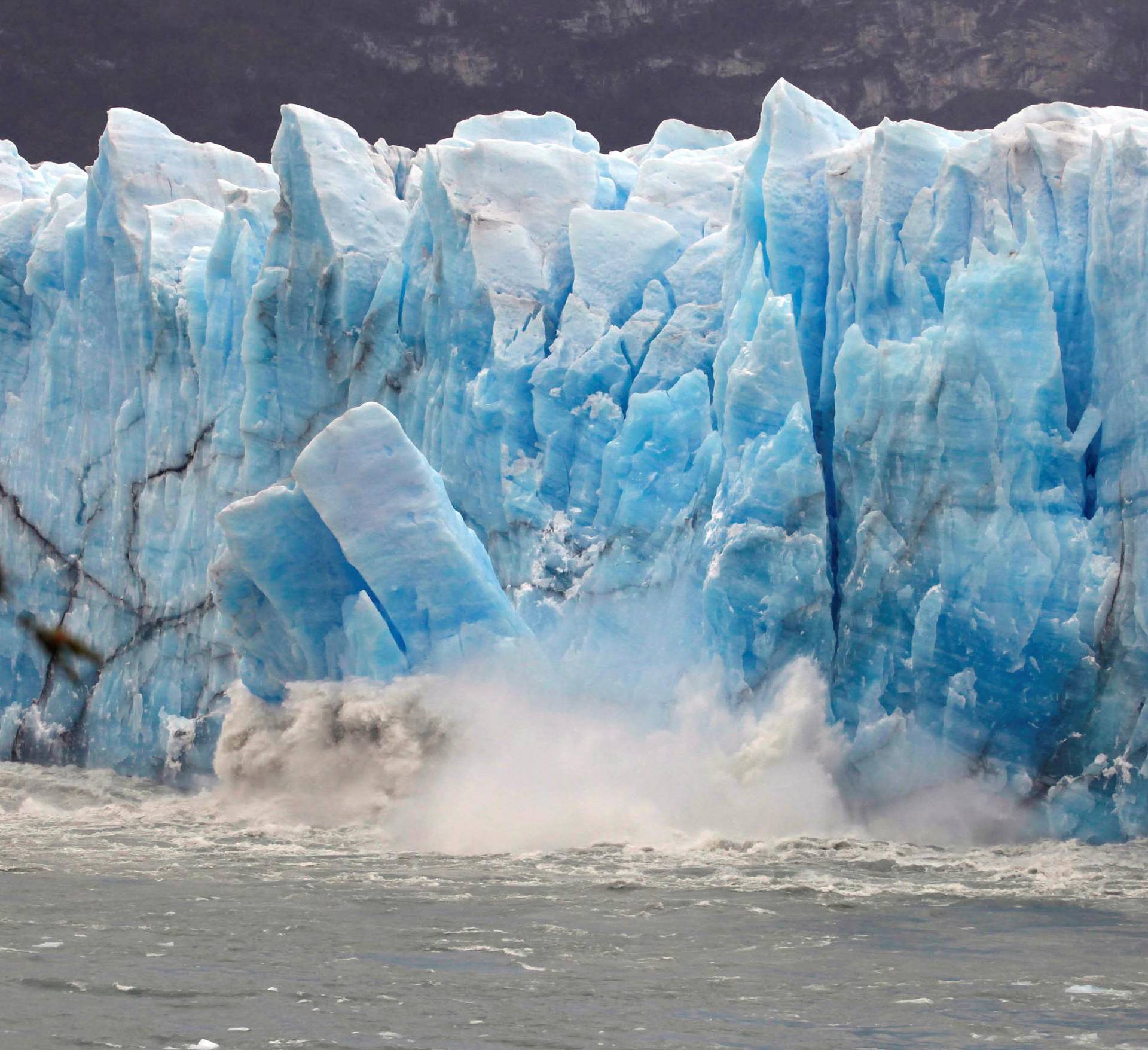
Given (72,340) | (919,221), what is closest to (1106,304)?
(919,221)

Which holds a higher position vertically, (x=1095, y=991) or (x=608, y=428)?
(x=608, y=428)

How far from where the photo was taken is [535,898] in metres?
7.53

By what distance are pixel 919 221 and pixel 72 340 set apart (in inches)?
263

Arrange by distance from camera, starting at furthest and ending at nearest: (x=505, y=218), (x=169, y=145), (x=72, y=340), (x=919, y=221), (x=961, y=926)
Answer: (x=169, y=145) < (x=72, y=340) < (x=505, y=218) < (x=919, y=221) < (x=961, y=926)

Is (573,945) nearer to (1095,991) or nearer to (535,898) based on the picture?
(535,898)

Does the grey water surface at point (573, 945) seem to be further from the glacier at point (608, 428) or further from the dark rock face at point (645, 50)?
the dark rock face at point (645, 50)

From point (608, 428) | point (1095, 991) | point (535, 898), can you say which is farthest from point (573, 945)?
point (608, 428)

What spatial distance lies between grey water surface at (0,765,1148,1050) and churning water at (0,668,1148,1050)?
18 mm

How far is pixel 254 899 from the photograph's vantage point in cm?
752

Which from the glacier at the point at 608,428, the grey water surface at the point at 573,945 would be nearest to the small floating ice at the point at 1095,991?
the grey water surface at the point at 573,945

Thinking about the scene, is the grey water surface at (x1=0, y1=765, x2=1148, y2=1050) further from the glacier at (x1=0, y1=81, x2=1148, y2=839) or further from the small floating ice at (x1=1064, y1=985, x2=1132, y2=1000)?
the glacier at (x1=0, y1=81, x2=1148, y2=839)

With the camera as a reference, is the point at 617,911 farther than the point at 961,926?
Yes

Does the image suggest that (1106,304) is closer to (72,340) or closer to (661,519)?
(661,519)

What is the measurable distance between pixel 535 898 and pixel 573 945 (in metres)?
1.03
